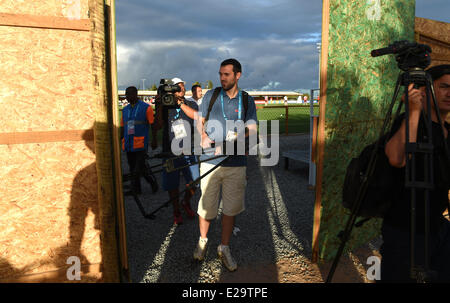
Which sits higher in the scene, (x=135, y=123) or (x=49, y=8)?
(x=49, y=8)

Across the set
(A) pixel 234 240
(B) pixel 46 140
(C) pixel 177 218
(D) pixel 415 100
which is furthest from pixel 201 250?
(D) pixel 415 100

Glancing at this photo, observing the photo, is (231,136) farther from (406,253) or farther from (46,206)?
(406,253)

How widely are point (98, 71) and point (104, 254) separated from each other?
1551mm

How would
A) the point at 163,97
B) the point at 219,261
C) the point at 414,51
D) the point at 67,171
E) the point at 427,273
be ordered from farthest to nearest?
the point at 219,261 < the point at 163,97 < the point at 67,171 < the point at 414,51 < the point at 427,273

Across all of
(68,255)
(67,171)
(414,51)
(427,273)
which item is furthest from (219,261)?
(414,51)

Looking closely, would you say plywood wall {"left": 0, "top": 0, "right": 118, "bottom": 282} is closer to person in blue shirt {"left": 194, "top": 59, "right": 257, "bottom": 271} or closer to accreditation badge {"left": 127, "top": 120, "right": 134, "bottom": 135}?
person in blue shirt {"left": 194, "top": 59, "right": 257, "bottom": 271}

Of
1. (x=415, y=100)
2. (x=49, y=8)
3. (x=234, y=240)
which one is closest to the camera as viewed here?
(x=415, y=100)

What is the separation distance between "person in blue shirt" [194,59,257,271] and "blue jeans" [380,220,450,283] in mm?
1781

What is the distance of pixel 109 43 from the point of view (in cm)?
254

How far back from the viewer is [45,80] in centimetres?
236

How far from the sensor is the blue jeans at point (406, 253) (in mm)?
1796

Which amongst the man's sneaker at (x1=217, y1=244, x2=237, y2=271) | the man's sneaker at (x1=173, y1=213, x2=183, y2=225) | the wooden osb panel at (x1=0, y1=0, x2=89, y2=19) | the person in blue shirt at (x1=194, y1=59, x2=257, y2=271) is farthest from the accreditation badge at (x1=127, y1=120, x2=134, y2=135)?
the wooden osb panel at (x1=0, y1=0, x2=89, y2=19)

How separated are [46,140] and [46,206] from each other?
54 centimetres
